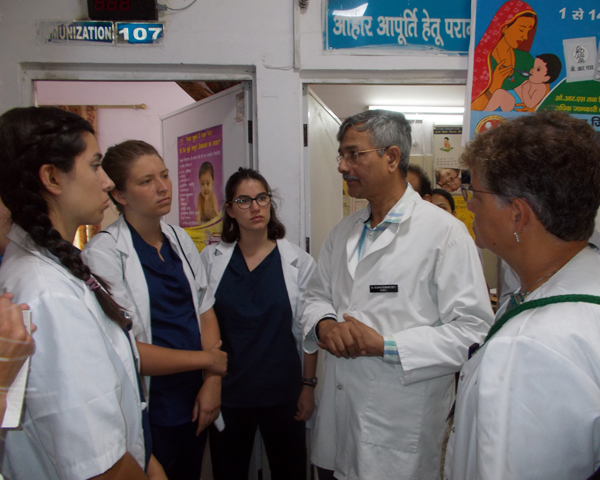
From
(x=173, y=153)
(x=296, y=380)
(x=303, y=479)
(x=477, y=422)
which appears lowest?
(x=303, y=479)

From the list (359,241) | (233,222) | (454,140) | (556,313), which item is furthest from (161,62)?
(454,140)

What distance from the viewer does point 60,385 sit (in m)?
0.75

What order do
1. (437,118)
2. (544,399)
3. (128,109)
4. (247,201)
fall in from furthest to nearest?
(437,118)
(128,109)
(247,201)
(544,399)

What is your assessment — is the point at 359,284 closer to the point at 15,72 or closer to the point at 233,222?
the point at 233,222

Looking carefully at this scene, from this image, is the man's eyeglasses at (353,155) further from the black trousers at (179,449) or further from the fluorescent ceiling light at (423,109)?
the fluorescent ceiling light at (423,109)

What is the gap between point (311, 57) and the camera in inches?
81.0

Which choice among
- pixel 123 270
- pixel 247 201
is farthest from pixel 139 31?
pixel 123 270

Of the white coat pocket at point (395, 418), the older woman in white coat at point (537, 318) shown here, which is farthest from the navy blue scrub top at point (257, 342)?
the older woman in white coat at point (537, 318)

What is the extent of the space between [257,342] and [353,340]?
→ 1.76ft

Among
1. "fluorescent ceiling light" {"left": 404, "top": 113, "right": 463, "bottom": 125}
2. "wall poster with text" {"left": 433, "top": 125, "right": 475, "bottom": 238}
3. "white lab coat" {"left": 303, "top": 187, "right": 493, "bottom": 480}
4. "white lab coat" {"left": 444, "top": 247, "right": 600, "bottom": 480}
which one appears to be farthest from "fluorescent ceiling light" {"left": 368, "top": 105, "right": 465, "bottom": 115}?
"white lab coat" {"left": 444, "top": 247, "right": 600, "bottom": 480}

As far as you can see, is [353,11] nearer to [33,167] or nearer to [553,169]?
[553,169]

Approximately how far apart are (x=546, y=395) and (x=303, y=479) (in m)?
1.42

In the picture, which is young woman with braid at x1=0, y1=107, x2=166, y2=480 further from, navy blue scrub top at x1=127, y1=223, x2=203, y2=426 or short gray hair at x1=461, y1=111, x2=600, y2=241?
short gray hair at x1=461, y1=111, x2=600, y2=241

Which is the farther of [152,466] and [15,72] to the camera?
[15,72]
